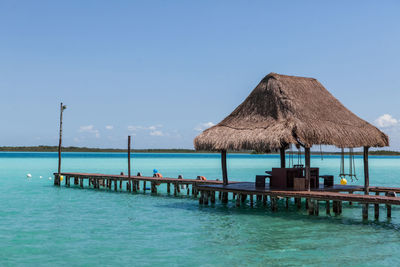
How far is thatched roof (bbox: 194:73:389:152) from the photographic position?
52.3 ft

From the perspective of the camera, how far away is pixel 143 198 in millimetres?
22469

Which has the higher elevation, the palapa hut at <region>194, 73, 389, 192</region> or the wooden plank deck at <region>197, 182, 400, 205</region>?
the palapa hut at <region>194, 73, 389, 192</region>

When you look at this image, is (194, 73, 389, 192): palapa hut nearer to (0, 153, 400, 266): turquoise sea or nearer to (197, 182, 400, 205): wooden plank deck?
(197, 182, 400, 205): wooden plank deck

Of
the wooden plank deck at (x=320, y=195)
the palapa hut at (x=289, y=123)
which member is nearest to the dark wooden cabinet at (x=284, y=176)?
the wooden plank deck at (x=320, y=195)

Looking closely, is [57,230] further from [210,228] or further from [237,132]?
[237,132]

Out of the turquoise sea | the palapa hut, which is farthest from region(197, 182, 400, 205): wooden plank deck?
the palapa hut

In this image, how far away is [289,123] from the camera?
632 inches

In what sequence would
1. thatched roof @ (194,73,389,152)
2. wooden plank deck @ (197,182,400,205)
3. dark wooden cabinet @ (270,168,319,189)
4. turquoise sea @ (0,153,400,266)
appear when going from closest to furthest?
turquoise sea @ (0,153,400,266) → wooden plank deck @ (197,182,400,205) → thatched roof @ (194,73,389,152) → dark wooden cabinet @ (270,168,319,189)

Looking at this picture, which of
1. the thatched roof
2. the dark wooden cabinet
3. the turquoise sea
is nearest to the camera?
the turquoise sea

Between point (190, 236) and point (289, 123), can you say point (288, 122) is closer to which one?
point (289, 123)

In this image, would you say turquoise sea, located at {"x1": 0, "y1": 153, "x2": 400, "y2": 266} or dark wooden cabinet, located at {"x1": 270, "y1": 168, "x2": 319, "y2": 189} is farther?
dark wooden cabinet, located at {"x1": 270, "y1": 168, "x2": 319, "y2": 189}

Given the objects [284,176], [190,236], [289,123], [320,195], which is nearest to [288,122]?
[289,123]

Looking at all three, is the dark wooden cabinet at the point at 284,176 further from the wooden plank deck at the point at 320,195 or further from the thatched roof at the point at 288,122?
the thatched roof at the point at 288,122

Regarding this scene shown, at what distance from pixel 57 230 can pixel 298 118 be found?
872 centimetres
